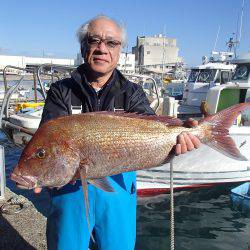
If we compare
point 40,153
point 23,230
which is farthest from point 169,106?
point 40,153

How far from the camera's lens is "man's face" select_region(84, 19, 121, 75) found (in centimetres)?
283

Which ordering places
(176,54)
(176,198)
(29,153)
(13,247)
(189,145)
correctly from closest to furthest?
(29,153), (189,145), (13,247), (176,198), (176,54)

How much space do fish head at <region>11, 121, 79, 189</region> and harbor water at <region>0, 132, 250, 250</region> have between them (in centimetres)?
470

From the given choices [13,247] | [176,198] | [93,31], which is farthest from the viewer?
[176,198]

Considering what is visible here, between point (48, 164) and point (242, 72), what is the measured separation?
959cm

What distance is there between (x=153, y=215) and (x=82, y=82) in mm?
5692

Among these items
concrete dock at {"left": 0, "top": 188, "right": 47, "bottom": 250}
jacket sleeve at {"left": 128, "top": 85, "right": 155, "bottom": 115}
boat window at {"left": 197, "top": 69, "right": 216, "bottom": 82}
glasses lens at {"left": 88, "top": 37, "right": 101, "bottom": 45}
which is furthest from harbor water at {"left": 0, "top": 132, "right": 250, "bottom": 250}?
boat window at {"left": 197, "top": 69, "right": 216, "bottom": 82}

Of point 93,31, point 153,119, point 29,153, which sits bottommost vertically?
point 29,153

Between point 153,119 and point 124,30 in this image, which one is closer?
point 153,119

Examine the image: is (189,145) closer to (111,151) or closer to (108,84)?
(111,151)

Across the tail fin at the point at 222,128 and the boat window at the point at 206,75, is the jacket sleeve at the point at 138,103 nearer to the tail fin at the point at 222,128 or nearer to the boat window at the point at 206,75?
the tail fin at the point at 222,128

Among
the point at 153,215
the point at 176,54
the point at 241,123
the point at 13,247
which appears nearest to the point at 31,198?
the point at 153,215

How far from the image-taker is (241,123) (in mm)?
8992

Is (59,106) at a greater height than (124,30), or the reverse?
(124,30)
